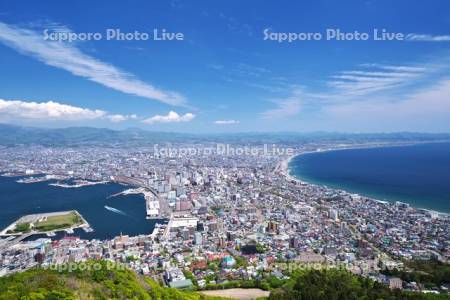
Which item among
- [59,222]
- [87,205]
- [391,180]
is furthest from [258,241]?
[391,180]

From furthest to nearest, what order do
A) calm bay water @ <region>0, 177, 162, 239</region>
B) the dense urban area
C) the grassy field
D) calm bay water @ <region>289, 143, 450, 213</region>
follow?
calm bay water @ <region>289, 143, 450, 213</region>, calm bay water @ <region>0, 177, 162, 239</region>, the grassy field, the dense urban area

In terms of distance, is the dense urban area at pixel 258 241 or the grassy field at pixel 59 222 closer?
the dense urban area at pixel 258 241

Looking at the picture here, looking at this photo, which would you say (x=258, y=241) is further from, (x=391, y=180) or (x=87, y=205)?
(x=391, y=180)

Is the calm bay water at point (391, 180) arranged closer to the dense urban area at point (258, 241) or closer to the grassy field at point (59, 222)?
the dense urban area at point (258, 241)

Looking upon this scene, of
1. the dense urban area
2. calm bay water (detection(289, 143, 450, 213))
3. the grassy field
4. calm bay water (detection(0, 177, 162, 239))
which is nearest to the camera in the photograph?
Answer: the dense urban area

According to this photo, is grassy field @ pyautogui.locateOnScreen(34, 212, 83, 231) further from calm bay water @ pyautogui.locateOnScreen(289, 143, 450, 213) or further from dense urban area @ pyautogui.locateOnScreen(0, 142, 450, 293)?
calm bay water @ pyautogui.locateOnScreen(289, 143, 450, 213)

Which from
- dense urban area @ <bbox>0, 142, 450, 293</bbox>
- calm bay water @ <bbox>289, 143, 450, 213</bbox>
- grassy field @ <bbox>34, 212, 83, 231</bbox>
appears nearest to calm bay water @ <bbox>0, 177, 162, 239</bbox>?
grassy field @ <bbox>34, 212, 83, 231</bbox>

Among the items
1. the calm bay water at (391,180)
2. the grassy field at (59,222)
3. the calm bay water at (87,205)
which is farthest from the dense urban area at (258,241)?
the calm bay water at (391,180)
